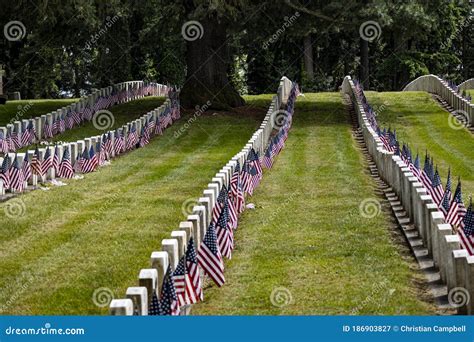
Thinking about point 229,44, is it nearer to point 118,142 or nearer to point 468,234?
point 118,142

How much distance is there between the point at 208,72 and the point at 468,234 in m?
27.5

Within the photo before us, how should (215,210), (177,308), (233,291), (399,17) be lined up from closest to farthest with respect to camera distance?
(177,308) → (233,291) → (215,210) → (399,17)

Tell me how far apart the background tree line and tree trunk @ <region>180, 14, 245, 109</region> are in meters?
0.05

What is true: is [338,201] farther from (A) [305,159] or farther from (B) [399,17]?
(B) [399,17]

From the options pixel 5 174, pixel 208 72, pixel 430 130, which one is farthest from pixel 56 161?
pixel 208 72

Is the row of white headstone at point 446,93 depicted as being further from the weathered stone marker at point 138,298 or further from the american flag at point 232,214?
the weathered stone marker at point 138,298

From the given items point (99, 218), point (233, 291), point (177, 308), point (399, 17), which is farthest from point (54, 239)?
point (399, 17)

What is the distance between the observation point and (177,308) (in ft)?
32.7

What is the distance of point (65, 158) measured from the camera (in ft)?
71.4

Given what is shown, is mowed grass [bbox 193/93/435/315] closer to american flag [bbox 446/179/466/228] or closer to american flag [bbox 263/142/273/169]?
american flag [bbox 446/179/466/228]

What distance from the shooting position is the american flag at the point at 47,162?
818 inches

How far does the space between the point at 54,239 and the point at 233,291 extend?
14.2ft

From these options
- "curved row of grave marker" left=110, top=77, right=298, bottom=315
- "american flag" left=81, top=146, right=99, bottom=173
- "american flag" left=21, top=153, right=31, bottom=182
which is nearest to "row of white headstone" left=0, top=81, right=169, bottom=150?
"american flag" left=81, top=146, right=99, bottom=173

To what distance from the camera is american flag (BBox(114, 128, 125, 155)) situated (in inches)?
1054
